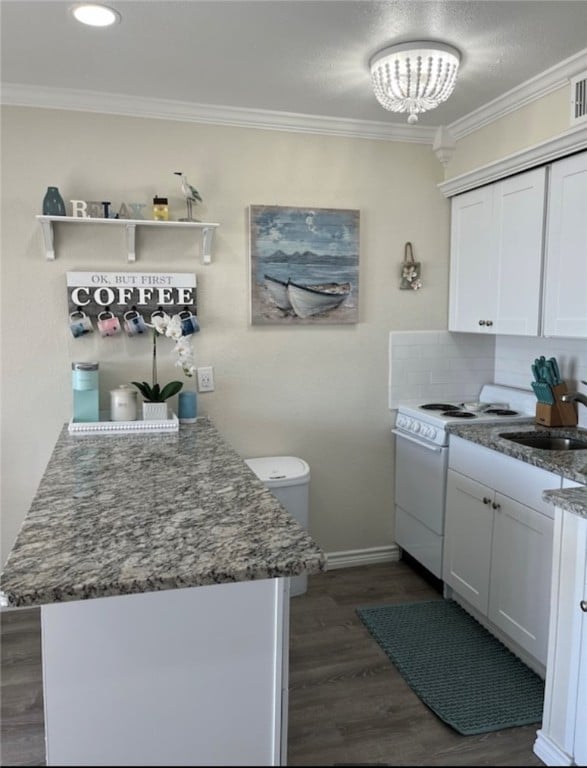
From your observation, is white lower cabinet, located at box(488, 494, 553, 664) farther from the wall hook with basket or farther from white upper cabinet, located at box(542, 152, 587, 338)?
the wall hook with basket

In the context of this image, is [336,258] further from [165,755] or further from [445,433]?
[165,755]

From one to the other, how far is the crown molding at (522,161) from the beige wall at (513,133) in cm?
8

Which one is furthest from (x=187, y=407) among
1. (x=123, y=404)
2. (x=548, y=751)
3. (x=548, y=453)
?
(x=548, y=751)

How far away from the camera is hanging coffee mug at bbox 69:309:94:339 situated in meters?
2.77

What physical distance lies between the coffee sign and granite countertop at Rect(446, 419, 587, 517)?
1.44 meters

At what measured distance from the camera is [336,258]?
315cm

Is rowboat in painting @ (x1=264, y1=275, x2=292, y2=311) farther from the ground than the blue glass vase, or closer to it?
closer to it

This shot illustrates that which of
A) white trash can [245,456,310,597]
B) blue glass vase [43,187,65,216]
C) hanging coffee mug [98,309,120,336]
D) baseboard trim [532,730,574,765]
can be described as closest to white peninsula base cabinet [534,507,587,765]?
baseboard trim [532,730,574,765]

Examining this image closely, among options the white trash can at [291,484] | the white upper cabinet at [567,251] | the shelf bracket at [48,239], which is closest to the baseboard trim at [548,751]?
the white trash can at [291,484]

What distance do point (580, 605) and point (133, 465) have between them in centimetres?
146

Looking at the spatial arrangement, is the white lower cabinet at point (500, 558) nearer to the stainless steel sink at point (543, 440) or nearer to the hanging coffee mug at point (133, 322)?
the stainless steel sink at point (543, 440)

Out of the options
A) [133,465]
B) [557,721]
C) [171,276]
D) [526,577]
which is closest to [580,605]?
[557,721]

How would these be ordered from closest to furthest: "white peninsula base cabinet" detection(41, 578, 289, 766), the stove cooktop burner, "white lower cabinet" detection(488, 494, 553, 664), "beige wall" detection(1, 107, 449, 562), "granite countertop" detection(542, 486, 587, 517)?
"white peninsula base cabinet" detection(41, 578, 289, 766) < "granite countertop" detection(542, 486, 587, 517) < "white lower cabinet" detection(488, 494, 553, 664) < "beige wall" detection(1, 107, 449, 562) < the stove cooktop burner

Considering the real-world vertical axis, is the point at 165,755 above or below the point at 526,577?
above
